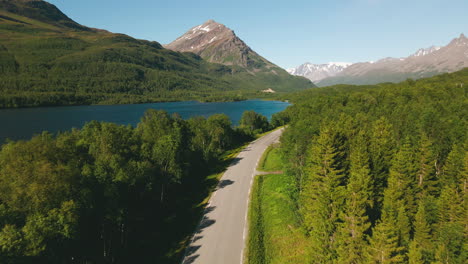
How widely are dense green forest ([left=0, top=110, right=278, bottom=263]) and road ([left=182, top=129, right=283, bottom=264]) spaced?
1.84 meters

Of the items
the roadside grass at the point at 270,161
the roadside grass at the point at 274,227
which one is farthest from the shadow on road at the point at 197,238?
Result: the roadside grass at the point at 270,161

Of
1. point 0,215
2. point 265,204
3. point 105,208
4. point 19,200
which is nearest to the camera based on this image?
point 0,215

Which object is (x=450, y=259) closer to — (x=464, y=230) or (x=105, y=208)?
(x=464, y=230)

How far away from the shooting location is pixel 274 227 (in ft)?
98.6

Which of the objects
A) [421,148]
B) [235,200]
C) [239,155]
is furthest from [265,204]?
[239,155]

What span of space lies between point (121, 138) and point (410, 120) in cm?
5163

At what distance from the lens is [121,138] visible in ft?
119

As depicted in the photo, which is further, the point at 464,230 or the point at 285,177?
the point at 285,177

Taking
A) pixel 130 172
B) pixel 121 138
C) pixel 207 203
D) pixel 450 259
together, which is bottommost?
pixel 207 203

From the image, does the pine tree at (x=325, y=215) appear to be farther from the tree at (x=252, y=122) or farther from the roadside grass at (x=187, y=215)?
the tree at (x=252, y=122)

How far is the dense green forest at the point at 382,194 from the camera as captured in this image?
57.3 feet

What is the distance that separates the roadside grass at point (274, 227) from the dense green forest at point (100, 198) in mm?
8257

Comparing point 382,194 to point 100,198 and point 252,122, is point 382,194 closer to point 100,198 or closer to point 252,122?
point 100,198

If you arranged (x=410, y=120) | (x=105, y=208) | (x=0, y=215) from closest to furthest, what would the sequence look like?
(x=0, y=215), (x=105, y=208), (x=410, y=120)
